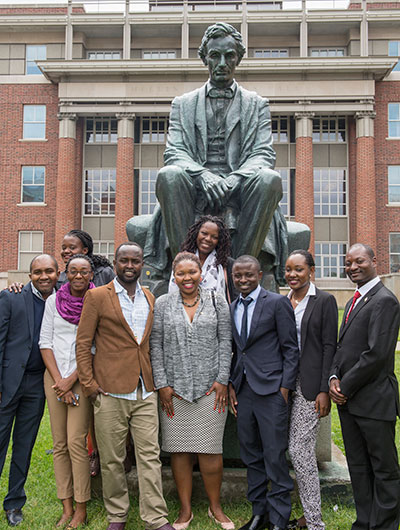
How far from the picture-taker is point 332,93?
2872 centimetres

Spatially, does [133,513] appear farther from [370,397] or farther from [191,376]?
[370,397]

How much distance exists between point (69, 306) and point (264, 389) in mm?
1475

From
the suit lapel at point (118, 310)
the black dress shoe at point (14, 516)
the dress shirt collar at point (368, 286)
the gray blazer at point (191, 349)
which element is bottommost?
the black dress shoe at point (14, 516)

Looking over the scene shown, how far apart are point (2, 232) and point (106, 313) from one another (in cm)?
2958

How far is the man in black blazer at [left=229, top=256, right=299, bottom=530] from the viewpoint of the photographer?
3.48 metres

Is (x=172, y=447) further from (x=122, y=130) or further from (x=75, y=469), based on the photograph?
(x=122, y=130)

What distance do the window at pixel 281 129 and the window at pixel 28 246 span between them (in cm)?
1469

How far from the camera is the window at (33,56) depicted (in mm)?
31500

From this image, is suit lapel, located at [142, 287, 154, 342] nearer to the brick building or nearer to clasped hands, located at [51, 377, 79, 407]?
clasped hands, located at [51, 377, 79, 407]

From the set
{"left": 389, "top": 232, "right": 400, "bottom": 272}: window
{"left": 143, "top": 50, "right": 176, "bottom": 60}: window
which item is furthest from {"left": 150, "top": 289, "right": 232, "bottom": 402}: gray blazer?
{"left": 143, "top": 50, "right": 176, "bottom": 60}: window

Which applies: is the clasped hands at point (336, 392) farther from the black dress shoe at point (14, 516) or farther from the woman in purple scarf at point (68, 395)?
the black dress shoe at point (14, 516)

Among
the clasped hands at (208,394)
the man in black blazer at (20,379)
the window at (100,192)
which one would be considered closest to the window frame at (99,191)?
the window at (100,192)

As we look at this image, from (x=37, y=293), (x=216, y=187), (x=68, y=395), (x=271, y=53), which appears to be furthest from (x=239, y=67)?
(x=68, y=395)

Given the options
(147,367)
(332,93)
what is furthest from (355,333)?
(332,93)
